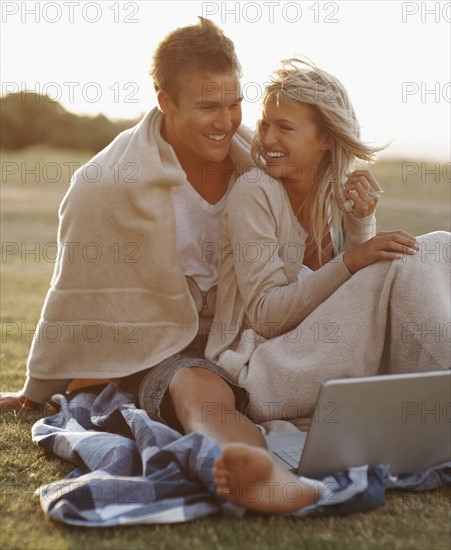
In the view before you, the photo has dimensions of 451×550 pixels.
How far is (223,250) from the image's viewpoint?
2754 mm

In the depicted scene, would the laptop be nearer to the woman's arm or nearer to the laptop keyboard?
the laptop keyboard

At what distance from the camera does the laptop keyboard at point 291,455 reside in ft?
7.14

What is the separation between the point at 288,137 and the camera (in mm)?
2674

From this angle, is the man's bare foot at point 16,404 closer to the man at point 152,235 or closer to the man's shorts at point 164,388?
the man at point 152,235

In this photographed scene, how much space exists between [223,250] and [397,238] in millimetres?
606

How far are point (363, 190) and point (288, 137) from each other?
0.96 ft

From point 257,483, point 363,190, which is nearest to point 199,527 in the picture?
point 257,483

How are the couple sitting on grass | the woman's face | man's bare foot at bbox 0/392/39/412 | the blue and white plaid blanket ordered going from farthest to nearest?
man's bare foot at bbox 0/392/39/412 < the woman's face < the couple sitting on grass < the blue and white plaid blanket

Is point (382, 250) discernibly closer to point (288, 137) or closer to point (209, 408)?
point (288, 137)

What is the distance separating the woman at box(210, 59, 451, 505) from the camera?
7.79 ft

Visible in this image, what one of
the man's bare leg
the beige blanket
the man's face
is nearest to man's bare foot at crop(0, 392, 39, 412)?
the man's bare leg

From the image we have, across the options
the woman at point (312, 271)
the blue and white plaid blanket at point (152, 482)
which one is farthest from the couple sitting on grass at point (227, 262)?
the blue and white plaid blanket at point (152, 482)

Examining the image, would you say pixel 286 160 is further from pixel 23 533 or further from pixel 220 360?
pixel 23 533

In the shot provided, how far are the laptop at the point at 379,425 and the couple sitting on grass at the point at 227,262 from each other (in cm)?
26
